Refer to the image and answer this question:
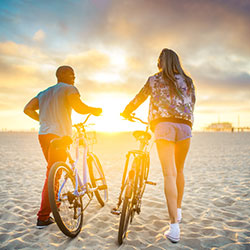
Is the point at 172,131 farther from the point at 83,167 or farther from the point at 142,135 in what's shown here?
the point at 83,167

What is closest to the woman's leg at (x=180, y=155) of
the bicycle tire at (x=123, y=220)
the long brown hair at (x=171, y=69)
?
the long brown hair at (x=171, y=69)

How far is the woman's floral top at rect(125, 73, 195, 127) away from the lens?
272cm

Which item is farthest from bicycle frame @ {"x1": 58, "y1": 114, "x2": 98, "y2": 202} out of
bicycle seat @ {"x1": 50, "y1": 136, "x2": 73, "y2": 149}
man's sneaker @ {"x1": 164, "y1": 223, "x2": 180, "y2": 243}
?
man's sneaker @ {"x1": 164, "y1": 223, "x2": 180, "y2": 243}

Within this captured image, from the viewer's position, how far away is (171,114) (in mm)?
2719

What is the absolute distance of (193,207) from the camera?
13.7ft

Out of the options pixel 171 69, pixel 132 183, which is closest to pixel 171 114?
pixel 171 69

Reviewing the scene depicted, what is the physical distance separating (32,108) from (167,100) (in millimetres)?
1952

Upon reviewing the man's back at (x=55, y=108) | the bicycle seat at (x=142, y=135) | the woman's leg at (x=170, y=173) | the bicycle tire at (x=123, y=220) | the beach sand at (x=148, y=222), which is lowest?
the beach sand at (x=148, y=222)

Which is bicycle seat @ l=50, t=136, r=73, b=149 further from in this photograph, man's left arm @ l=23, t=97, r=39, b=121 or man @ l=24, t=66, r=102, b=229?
man's left arm @ l=23, t=97, r=39, b=121

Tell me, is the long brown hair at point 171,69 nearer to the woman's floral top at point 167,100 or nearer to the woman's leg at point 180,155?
the woman's floral top at point 167,100

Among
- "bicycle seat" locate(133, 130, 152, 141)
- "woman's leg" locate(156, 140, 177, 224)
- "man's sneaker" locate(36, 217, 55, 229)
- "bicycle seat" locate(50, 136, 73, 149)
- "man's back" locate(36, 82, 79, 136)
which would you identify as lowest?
"man's sneaker" locate(36, 217, 55, 229)

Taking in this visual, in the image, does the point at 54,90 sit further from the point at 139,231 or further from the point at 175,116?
the point at 139,231

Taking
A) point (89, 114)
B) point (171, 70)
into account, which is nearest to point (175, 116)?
point (171, 70)

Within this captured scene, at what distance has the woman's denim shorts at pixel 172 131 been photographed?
2.71 m
